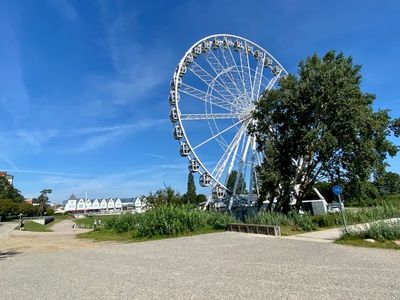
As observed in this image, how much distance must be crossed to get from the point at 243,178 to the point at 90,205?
169079mm

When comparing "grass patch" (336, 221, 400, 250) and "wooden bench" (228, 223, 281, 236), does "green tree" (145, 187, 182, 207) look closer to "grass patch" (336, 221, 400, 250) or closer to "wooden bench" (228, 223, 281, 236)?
"wooden bench" (228, 223, 281, 236)

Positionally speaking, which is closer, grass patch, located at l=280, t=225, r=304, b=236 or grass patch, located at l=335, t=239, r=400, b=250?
grass patch, located at l=335, t=239, r=400, b=250

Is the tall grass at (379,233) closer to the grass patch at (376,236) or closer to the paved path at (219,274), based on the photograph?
the grass patch at (376,236)

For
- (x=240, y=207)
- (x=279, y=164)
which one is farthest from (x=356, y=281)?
(x=240, y=207)

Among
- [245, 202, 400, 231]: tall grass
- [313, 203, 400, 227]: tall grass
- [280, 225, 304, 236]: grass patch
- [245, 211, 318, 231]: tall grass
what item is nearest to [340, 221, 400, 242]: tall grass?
[313, 203, 400, 227]: tall grass

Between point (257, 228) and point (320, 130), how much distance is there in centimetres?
912

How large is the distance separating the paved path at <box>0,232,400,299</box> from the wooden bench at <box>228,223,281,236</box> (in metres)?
3.69

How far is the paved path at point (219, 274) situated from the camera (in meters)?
6.90

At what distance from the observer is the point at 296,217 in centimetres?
2073

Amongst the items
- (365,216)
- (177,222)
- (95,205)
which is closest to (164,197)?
(177,222)

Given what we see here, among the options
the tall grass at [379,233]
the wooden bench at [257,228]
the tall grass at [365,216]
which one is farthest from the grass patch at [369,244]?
the wooden bench at [257,228]

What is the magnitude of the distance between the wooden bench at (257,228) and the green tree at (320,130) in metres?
5.10

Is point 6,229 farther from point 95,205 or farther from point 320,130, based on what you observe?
point 95,205

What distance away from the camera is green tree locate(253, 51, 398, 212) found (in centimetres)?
2364
